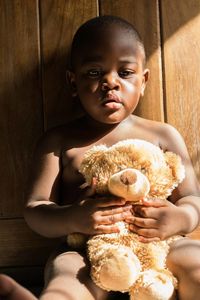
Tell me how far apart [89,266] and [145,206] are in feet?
0.57

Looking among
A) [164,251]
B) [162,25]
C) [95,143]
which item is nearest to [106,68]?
[95,143]

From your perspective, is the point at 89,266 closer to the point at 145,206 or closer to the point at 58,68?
the point at 145,206

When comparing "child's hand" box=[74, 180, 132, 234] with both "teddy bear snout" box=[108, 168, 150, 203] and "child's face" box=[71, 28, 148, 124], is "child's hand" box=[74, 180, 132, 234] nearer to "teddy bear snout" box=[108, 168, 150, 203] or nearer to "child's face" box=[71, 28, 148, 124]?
"teddy bear snout" box=[108, 168, 150, 203]

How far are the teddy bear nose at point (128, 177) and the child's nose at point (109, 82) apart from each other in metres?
0.25

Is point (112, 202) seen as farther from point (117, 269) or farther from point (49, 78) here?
point (49, 78)

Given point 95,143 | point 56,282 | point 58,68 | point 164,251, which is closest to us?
point 56,282

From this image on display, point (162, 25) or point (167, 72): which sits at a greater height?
point (162, 25)

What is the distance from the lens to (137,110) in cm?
153

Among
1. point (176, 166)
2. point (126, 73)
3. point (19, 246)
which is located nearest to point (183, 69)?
point (126, 73)

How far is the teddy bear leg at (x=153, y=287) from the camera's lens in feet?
3.56

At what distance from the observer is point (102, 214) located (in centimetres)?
118

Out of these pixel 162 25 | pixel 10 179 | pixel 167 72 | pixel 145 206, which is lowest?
pixel 10 179

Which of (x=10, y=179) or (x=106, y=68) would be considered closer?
(x=106, y=68)

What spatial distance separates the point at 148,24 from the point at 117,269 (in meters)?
0.73
